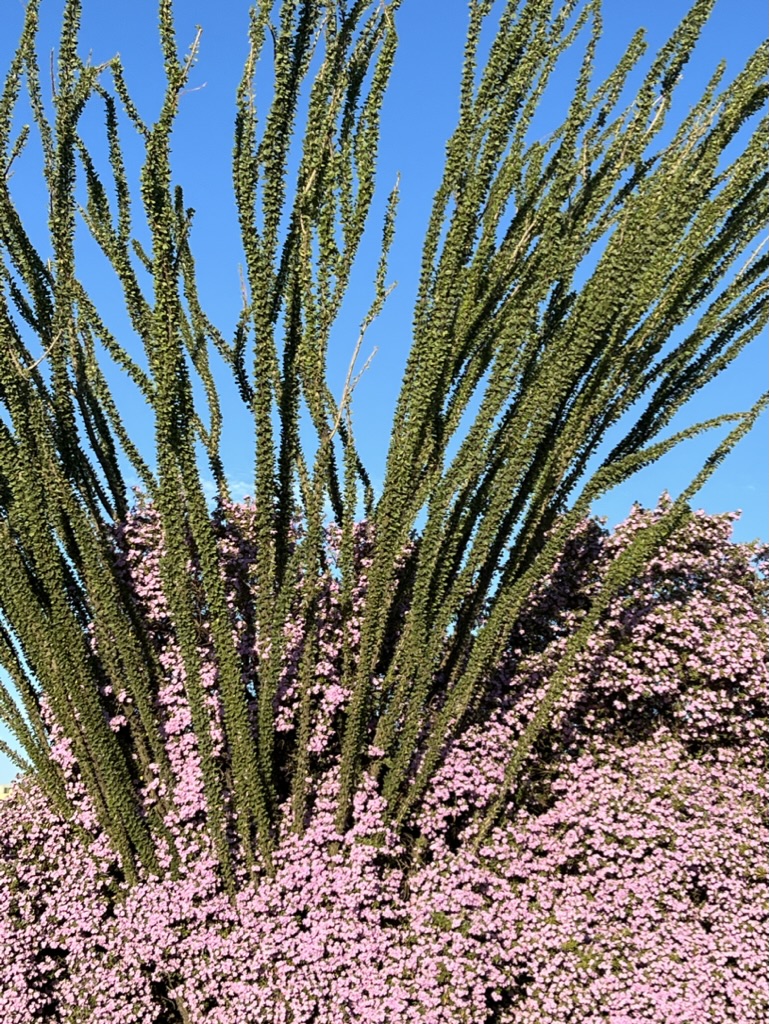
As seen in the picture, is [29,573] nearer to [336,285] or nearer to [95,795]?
[95,795]

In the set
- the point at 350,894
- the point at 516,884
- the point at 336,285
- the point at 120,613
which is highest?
the point at 336,285

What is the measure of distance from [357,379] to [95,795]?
4.43m

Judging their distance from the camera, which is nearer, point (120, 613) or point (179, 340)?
point (179, 340)

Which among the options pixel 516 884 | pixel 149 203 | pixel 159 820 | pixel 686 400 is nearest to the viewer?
pixel 149 203

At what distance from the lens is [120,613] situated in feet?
25.5

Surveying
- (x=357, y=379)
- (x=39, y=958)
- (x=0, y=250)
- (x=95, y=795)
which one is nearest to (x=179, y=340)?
(x=357, y=379)

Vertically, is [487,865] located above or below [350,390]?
below

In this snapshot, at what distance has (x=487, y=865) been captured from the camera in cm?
711

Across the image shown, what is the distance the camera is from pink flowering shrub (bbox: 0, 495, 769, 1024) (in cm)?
634

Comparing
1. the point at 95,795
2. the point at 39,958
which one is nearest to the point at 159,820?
the point at 95,795

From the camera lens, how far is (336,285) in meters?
7.17

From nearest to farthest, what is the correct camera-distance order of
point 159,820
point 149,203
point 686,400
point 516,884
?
point 149,203, point 516,884, point 159,820, point 686,400

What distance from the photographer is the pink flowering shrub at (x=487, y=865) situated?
634 centimetres

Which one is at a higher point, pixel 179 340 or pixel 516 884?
pixel 179 340
